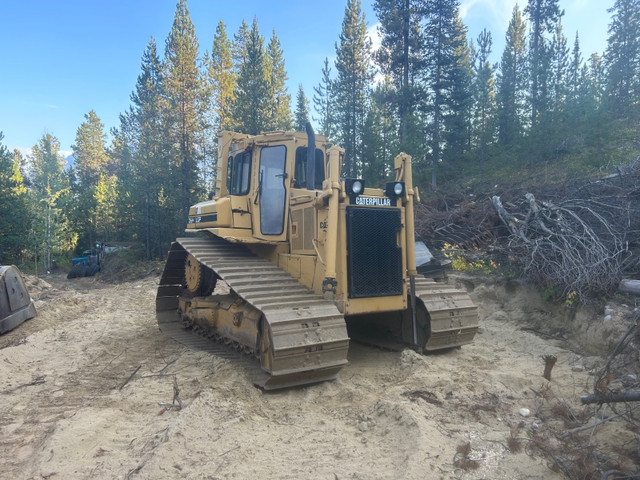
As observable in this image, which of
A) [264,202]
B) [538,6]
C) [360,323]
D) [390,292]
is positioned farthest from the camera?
[538,6]

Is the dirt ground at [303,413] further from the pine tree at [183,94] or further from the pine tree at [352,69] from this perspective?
the pine tree at [352,69]

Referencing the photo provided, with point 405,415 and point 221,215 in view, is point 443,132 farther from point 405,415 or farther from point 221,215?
point 405,415

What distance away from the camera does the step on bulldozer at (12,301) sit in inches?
308

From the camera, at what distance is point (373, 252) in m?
5.64

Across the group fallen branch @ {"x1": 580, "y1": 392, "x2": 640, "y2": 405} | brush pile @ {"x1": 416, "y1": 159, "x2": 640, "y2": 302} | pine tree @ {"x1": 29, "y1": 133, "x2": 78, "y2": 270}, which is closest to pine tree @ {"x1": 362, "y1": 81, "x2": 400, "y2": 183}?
brush pile @ {"x1": 416, "y1": 159, "x2": 640, "y2": 302}

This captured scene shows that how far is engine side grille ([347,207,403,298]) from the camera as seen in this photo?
5492mm

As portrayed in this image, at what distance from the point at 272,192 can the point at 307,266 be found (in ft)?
4.54

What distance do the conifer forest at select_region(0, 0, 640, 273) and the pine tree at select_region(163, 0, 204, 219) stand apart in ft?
0.21

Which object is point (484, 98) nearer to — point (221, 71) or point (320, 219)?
point (221, 71)

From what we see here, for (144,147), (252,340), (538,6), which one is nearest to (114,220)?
(144,147)

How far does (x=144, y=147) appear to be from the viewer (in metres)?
23.8

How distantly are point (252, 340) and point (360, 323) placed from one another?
2359 millimetres

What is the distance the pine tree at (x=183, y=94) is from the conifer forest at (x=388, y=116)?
0.06m

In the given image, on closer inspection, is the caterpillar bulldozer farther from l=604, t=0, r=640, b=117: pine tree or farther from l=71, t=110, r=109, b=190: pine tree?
l=71, t=110, r=109, b=190: pine tree
